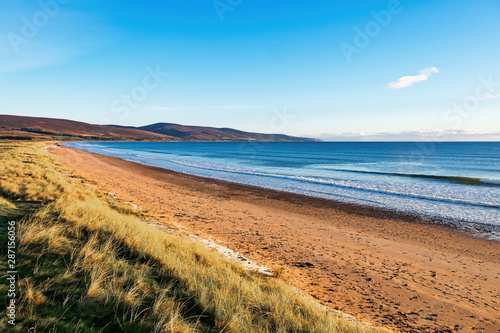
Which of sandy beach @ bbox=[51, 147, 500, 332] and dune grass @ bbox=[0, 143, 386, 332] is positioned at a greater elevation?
dune grass @ bbox=[0, 143, 386, 332]

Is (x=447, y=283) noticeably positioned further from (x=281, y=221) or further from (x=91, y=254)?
(x=91, y=254)

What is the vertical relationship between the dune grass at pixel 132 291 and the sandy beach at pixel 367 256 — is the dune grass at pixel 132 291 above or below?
above

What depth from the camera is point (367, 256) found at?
860 cm

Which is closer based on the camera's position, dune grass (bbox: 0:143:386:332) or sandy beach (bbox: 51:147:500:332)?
dune grass (bbox: 0:143:386:332)

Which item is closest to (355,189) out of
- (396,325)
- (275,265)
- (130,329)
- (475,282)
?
(475,282)

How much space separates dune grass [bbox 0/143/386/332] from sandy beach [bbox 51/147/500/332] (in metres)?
1.83

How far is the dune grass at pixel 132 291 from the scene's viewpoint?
3332 mm

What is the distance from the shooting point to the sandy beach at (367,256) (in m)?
5.68

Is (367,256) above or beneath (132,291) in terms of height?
beneath

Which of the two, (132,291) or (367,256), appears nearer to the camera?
(132,291)

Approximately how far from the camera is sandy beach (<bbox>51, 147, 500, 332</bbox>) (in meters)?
5.68

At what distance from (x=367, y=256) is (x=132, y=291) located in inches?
291

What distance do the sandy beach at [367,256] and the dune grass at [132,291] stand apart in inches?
72.1

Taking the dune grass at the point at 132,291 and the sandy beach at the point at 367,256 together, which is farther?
the sandy beach at the point at 367,256
